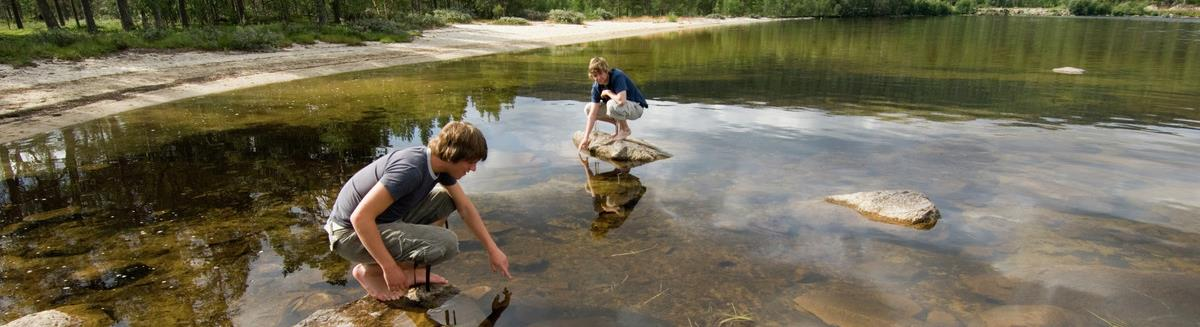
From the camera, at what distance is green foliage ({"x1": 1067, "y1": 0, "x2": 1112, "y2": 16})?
127938mm

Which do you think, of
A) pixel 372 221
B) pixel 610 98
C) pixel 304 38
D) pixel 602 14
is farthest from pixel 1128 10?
pixel 372 221

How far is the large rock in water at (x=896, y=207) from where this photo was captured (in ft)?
21.6

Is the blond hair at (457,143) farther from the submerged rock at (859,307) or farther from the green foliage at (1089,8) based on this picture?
the green foliage at (1089,8)

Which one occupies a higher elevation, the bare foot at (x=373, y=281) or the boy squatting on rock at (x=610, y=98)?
the boy squatting on rock at (x=610, y=98)

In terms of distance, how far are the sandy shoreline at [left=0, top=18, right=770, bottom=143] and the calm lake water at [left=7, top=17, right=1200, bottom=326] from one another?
4.19ft

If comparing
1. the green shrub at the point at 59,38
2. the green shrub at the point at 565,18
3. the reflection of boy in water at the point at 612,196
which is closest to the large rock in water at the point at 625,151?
the reflection of boy in water at the point at 612,196

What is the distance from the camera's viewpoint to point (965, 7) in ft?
491

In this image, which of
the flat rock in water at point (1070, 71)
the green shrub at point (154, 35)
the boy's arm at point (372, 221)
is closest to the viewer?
the boy's arm at point (372, 221)

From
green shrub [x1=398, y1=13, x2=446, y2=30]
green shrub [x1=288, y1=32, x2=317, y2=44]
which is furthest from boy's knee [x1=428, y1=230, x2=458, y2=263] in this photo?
green shrub [x1=398, y1=13, x2=446, y2=30]

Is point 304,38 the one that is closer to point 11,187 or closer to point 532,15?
point 11,187

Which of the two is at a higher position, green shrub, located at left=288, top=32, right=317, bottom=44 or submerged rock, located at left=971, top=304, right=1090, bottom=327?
green shrub, located at left=288, top=32, right=317, bottom=44

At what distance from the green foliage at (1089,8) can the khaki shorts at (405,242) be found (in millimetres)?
162097

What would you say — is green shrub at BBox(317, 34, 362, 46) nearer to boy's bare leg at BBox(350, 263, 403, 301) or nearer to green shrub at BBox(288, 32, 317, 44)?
green shrub at BBox(288, 32, 317, 44)

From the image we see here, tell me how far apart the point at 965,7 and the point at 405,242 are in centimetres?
17494
